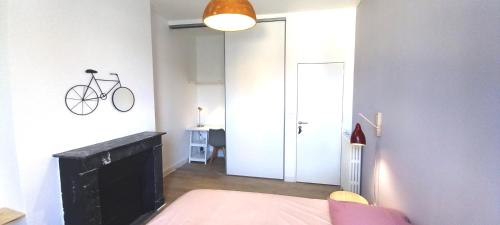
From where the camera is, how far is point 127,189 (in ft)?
8.50

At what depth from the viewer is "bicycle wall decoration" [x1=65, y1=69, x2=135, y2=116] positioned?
6.70 feet

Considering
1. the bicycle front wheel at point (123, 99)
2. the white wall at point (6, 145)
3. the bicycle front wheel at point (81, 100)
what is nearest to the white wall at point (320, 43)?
the bicycle front wheel at point (123, 99)

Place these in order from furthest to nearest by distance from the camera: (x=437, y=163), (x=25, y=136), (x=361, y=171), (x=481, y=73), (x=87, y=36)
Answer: (x=361, y=171)
(x=87, y=36)
(x=25, y=136)
(x=437, y=163)
(x=481, y=73)

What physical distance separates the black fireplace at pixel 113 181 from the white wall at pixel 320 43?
2.17 metres

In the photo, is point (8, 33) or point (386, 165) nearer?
point (8, 33)

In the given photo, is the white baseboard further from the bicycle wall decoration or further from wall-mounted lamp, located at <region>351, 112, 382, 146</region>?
wall-mounted lamp, located at <region>351, 112, 382, 146</region>

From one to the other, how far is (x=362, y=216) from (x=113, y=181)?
7.68 ft

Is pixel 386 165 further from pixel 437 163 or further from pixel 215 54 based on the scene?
pixel 215 54

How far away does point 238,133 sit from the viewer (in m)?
3.98

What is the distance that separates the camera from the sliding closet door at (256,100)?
146 inches

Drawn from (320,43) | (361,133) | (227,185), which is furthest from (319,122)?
(227,185)

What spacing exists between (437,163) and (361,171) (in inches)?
74.2

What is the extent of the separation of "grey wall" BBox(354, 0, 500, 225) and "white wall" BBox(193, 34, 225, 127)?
11.1 ft

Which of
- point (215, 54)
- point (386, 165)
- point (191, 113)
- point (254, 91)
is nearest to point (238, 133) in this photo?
point (254, 91)
